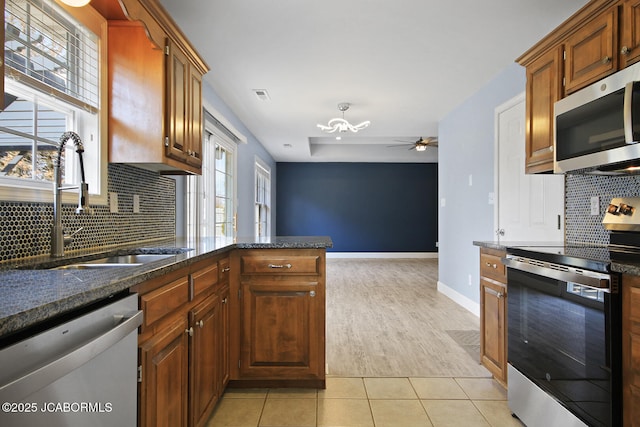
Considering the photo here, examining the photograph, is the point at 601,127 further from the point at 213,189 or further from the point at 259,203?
the point at 259,203

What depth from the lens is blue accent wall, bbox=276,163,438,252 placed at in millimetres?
9320

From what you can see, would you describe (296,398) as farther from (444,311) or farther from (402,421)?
(444,311)

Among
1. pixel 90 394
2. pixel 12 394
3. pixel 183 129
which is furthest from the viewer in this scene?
pixel 183 129

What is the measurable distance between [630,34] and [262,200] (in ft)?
21.7

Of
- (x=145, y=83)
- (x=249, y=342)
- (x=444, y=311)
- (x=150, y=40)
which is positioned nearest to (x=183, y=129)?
(x=145, y=83)

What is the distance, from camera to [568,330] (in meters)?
1.61

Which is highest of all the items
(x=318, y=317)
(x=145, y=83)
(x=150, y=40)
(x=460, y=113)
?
(x=460, y=113)

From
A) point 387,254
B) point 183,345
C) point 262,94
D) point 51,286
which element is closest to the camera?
point 51,286

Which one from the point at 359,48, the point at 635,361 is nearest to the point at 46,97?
the point at 359,48

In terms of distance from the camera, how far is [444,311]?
4.13m

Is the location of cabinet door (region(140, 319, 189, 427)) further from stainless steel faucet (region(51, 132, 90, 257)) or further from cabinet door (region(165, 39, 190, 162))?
cabinet door (region(165, 39, 190, 162))

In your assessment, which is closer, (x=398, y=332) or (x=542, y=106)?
(x=542, y=106)

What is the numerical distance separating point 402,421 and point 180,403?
1147mm

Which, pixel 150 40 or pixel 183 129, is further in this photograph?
pixel 183 129
